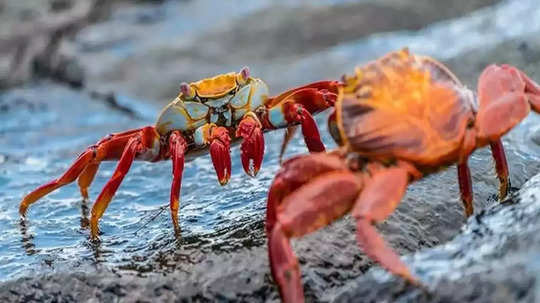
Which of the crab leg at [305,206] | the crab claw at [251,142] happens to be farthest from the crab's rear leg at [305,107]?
the crab leg at [305,206]

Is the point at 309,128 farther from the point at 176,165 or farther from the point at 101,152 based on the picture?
the point at 101,152

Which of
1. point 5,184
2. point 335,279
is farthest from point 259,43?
point 335,279

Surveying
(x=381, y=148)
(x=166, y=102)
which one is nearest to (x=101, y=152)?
(x=381, y=148)

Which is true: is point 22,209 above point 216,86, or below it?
below

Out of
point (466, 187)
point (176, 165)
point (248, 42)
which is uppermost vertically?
point (248, 42)

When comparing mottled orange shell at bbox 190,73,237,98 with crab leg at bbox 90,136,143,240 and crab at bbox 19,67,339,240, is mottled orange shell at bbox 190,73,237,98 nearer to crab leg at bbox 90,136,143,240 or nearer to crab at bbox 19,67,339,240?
crab at bbox 19,67,339,240

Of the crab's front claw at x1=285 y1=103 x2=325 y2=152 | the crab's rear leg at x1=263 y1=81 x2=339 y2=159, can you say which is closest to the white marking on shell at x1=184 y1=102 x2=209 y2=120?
the crab's rear leg at x1=263 y1=81 x2=339 y2=159

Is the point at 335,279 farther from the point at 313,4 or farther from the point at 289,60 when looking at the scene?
the point at 313,4
